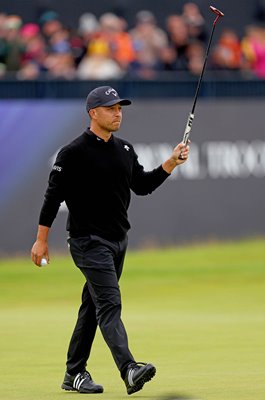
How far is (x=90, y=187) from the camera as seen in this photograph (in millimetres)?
8828

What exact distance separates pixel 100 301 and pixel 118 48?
12026 millimetres

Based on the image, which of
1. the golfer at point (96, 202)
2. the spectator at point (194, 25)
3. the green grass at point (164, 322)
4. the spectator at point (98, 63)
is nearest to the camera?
the golfer at point (96, 202)

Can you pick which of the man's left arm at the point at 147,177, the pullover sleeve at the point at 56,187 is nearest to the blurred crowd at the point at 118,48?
the man's left arm at the point at 147,177

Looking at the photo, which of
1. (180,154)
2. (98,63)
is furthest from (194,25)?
(180,154)

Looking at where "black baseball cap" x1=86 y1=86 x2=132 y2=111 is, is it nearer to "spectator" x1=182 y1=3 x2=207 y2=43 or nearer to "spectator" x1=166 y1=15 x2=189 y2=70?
"spectator" x1=166 y1=15 x2=189 y2=70

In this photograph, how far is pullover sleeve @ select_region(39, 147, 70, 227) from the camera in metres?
8.80

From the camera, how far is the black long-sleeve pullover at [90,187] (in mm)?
8805

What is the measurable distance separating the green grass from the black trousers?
10.9 inches

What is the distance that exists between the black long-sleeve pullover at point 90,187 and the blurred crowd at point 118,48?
31.0 feet

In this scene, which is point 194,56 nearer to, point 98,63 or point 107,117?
point 98,63

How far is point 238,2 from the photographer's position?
926 inches

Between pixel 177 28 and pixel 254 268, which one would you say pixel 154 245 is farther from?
pixel 177 28

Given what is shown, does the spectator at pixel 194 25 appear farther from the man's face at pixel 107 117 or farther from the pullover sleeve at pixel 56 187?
the pullover sleeve at pixel 56 187

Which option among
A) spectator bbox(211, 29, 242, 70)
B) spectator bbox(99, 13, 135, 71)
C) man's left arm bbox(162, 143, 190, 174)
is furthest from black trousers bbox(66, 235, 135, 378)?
spectator bbox(211, 29, 242, 70)
